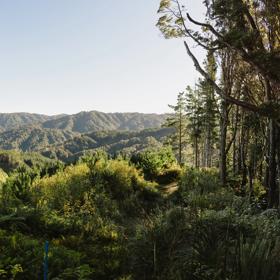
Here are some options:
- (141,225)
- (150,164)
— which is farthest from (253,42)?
(150,164)

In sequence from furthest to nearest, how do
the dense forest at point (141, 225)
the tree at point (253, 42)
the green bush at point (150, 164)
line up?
the green bush at point (150, 164) < the tree at point (253, 42) < the dense forest at point (141, 225)

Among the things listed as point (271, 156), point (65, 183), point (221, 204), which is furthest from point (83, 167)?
point (271, 156)

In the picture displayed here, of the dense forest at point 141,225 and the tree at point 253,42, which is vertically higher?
the tree at point 253,42

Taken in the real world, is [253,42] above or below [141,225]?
above

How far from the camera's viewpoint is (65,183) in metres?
10.1

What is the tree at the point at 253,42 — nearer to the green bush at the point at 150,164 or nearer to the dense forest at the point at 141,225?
the dense forest at the point at 141,225

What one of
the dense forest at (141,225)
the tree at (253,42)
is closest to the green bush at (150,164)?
the dense forest at (141,225)

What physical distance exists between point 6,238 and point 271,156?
8953 mm

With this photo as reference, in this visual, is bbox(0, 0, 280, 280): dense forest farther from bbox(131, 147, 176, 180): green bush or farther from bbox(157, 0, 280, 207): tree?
bbox(131, 147, 176, 180): green bush

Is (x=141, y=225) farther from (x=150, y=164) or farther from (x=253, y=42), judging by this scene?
(x=150, y=164)

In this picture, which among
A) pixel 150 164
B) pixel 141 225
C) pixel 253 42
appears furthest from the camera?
pixel 150 164

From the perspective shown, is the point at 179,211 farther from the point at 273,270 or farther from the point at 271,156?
the point at 271,156

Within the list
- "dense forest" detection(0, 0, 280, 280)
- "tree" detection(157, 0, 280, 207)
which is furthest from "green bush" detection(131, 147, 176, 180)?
"tree" detection(157, 0, 280, 207)

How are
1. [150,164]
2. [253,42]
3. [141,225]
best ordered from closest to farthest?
1. [141,225]
2. [253,42]
3. [150,164]
